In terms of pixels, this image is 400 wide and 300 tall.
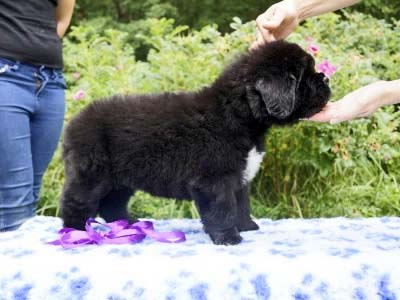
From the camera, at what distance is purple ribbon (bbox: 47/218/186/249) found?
2.42 meters

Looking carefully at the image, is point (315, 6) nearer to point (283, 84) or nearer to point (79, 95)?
point (283, 84)

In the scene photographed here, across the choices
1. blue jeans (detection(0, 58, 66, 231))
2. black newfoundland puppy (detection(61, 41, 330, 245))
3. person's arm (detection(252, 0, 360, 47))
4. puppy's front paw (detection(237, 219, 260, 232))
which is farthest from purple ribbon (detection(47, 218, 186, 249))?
person's arm (detection(252, 0, 360, 47))

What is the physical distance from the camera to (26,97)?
2.96 metres

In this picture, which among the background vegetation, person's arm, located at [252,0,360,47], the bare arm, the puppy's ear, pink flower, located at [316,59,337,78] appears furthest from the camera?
the background vegetation

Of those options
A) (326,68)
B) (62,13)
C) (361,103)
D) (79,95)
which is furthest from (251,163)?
(79,95)

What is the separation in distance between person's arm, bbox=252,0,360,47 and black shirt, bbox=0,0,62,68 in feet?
3.70

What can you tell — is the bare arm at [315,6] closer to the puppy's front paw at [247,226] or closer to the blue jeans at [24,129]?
the puppy's front paw at [247,226]

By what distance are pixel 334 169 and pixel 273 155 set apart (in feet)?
1.63

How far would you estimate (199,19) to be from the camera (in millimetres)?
11852

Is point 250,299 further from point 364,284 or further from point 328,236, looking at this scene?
point 328,236

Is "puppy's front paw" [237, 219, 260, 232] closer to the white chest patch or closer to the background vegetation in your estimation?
the white chest patch

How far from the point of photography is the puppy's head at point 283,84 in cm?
231

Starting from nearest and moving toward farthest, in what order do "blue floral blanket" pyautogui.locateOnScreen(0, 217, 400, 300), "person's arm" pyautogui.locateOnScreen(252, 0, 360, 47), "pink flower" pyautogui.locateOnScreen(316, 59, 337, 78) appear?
"blue floral blanket" pyautogui.locateOnScreen(0, 217, 400, 300)
"person's arm" pyautogui.locateOnScreen(252, 0, 360, 47)
"pink flower" pyautogui.locateOnScreen(316, 59, 337, 78)

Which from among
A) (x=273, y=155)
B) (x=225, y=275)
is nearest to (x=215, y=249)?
(x=225, y=275)
